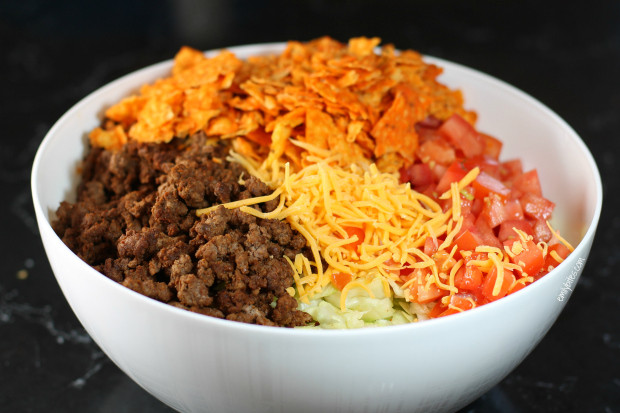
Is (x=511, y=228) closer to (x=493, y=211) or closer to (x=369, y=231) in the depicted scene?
(x=493, y=211)

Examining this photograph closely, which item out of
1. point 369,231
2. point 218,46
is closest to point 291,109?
point 369,231

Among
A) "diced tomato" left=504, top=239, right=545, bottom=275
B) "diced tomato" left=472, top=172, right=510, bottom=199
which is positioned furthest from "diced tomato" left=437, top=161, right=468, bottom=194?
"diced tomato" left=504, top=239, right=545, bottom=275

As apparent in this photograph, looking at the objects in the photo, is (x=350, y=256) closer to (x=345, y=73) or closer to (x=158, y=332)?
(x=158, y=332)

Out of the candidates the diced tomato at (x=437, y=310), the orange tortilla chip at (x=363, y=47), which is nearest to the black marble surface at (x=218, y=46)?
the diced tomato at (x=437, y=310)

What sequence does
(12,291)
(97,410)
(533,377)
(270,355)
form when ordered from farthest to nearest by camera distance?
(12,291), (533,377), (97,410), (270,355)

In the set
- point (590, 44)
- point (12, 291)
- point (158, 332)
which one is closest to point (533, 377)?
point (158, 332)

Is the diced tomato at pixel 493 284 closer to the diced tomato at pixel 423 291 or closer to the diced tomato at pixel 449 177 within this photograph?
the diced tomato at pixel 423 291
